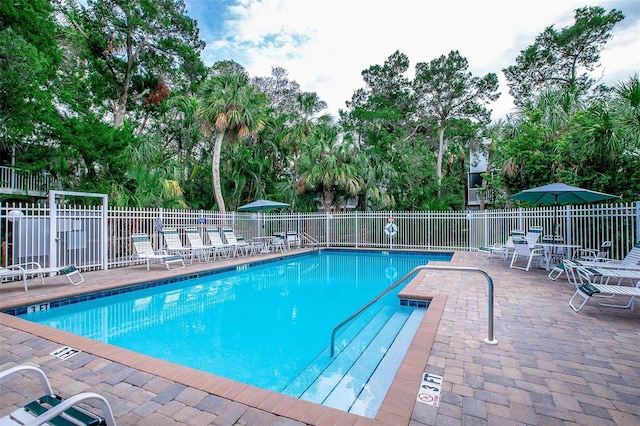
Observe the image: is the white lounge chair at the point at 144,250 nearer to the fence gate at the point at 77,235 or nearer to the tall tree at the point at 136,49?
the fence gate at the point at 77,235

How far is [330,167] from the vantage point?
1528 centimetres

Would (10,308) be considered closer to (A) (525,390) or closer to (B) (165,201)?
(A) (525,390)

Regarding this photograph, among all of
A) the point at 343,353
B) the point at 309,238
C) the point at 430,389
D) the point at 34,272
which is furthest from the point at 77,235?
the point at 309,238

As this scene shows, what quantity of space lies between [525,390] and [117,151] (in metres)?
13.3

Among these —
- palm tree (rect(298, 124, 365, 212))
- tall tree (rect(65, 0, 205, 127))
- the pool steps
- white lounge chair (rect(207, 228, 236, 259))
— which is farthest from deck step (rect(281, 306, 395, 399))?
tall tree (rect(65, 0, 205, 127))

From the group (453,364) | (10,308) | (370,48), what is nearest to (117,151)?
(10,308)

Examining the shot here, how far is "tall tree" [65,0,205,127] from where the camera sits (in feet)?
59.6

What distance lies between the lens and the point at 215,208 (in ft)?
57.3

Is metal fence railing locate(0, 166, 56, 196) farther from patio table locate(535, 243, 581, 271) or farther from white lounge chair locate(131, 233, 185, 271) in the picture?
patio table locate(535, 243, 581, 271)

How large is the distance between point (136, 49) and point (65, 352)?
833 inches

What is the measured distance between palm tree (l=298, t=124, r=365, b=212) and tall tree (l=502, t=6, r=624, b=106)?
10.2 metres

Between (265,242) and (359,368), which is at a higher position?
(265,242)

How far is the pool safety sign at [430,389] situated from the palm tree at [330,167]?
1267 cm

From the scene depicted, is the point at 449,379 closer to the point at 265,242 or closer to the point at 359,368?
the point at 359,368
